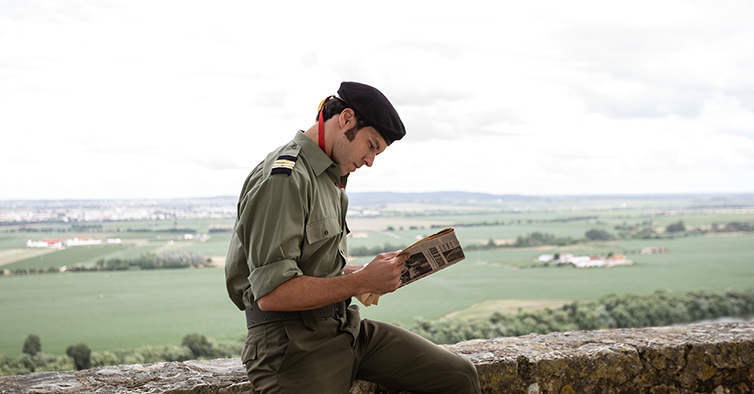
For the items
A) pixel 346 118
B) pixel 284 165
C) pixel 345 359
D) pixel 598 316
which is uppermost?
pixel 346 118

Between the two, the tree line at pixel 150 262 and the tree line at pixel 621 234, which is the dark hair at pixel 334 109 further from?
the tree line at pixel 621 234

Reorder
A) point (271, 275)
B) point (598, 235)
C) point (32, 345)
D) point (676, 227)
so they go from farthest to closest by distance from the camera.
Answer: point (676, 227)
point (598, 235)
point (32, 345)
point (271, 275)

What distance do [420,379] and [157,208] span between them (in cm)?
6491

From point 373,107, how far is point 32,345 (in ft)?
216

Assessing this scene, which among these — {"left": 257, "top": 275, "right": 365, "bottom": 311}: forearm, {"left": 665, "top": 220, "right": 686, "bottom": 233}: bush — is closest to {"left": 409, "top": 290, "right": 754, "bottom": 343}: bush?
{"left": 665, "top": 220, "right": 686, "bottom": 233}: bush

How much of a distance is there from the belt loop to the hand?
0.76 feet

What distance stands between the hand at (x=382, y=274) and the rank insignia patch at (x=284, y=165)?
48cm

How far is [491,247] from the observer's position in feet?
295

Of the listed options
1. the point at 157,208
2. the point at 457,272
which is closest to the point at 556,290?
the point at 457,272

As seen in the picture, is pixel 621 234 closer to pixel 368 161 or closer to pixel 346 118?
pixel 368 161

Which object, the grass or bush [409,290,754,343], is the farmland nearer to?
the grass

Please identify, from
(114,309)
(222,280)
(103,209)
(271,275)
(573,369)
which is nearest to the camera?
(271,275)

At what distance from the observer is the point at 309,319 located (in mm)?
1990

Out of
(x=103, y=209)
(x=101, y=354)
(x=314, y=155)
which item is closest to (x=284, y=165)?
(x=314, y=155)
